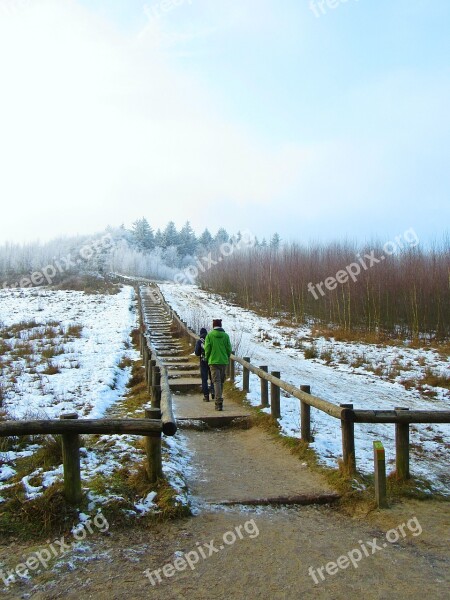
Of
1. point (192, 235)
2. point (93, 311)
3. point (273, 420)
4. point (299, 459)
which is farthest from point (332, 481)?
point (192, 235)

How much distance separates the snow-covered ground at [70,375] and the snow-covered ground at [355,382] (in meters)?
2.69

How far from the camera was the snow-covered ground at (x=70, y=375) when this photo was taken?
5582 mm

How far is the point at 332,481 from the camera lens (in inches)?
226

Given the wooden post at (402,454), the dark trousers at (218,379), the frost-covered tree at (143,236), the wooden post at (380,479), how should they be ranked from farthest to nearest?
1. the frost-covered tree at (143,236)
2. the dark trousers at (218,379)
3. the wooden post at (402,454)
4. the wooden post at (380,479)

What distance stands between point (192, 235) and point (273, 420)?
282 feet

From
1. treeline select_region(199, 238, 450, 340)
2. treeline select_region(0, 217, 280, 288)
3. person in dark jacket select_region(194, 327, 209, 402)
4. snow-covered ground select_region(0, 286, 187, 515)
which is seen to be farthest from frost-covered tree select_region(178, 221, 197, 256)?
person in dark jacket select_region(194, 327, 209, 402)

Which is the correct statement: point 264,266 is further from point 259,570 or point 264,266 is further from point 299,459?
point 259,570

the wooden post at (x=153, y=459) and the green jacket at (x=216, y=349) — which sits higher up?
the green jacket at (x=216, y=349)

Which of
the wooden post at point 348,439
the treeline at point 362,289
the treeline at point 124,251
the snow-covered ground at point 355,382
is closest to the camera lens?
the wooden post at point 348,439

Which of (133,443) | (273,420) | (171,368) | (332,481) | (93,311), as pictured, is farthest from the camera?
(93,311)

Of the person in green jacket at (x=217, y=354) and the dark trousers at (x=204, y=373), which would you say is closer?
the person in green jacket at (x=217, y=354)

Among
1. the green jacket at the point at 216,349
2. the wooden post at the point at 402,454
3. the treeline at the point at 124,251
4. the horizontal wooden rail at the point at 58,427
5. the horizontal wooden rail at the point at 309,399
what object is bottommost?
the wooden post at the point at 402,454

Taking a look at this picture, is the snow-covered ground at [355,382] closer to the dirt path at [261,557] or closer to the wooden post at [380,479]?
the wooden post at [380,479]

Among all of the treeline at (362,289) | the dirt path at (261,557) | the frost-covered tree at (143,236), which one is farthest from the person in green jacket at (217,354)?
the frost-covered tree at (143,236)
